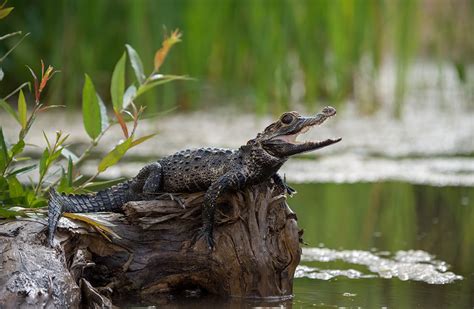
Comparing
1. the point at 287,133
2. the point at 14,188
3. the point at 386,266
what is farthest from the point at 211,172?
the point at 386,266

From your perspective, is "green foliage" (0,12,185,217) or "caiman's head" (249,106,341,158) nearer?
"green foliage" (0,12,185,217)

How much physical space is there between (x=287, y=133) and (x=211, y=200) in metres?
0.41

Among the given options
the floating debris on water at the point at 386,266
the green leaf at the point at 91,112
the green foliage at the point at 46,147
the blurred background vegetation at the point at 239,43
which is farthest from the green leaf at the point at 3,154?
the blurred background vegetation at the point at 239,43

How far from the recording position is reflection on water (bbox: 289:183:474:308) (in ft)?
12.9

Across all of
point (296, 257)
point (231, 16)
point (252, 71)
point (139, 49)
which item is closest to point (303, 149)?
point (296, 257)

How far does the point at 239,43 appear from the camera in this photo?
912cm

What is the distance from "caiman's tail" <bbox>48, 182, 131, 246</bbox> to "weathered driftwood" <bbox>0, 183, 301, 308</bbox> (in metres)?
0.09

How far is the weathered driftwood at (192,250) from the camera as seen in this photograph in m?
3.78

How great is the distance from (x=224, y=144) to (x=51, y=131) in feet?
5.05

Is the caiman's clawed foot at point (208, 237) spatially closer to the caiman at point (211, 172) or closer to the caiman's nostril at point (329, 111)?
the caiman at point (211, 172)

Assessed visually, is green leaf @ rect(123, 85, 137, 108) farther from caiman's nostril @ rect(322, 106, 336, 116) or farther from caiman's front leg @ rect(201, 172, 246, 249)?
caiman's nostril @ rect(322, 106, 336, 116)

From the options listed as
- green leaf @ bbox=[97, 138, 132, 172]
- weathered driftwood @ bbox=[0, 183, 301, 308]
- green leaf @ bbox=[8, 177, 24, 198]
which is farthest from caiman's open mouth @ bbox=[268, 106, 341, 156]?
green leaf @ bbox=[8, 177, 24, 198]

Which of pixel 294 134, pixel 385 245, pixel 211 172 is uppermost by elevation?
pixel 294 134

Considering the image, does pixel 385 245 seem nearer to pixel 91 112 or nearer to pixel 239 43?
pixel 91 112
